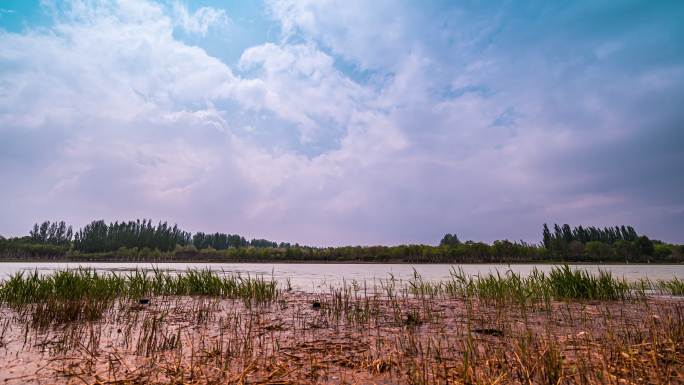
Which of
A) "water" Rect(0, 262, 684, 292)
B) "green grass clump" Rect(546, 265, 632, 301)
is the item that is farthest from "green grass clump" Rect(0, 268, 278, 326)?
"green grass clump" Rect(546, 265, 632, 301)

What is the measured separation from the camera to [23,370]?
4773 mm

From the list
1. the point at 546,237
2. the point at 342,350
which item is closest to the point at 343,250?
the point at 546,237

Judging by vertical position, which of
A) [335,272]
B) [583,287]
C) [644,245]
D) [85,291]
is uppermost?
[644,245]

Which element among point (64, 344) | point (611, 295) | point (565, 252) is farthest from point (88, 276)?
point (565, 252)

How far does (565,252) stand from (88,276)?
518 feet

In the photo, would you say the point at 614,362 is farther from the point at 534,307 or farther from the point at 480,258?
the point at 480,258

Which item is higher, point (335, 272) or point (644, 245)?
point (644, 245)

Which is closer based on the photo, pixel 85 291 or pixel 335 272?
pixel 85 291

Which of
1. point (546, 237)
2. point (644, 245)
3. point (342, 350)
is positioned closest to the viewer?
point (342, 350)

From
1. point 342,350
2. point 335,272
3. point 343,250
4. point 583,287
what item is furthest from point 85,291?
point 343,250

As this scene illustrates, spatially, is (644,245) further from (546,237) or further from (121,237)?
(121,237)

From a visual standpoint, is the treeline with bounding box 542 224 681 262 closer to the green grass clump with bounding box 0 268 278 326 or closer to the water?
the water

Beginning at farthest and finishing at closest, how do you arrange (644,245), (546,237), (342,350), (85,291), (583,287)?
(546,237)
(644,245)
(583,287)
(85,291)
(342,350)

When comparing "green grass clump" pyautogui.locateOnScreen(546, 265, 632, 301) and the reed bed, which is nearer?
the reed bed
